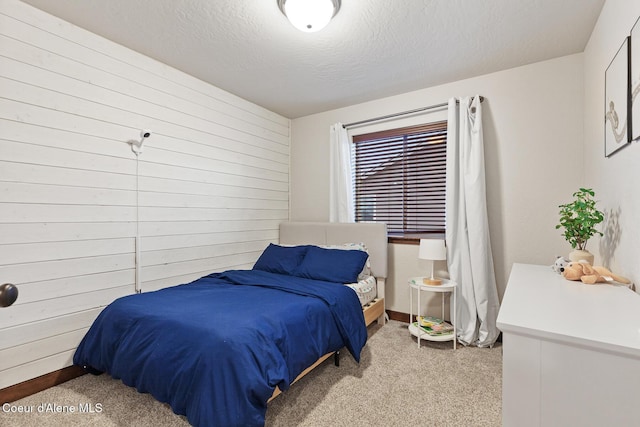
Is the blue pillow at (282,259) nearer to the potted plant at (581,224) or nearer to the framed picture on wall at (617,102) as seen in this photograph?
the potted plant at (581,224)

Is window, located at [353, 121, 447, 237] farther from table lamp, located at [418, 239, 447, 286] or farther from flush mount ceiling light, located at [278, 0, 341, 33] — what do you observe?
flush mount ceiling light, located at [278, 0, 341, 33]

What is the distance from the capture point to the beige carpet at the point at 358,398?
5.78 ft

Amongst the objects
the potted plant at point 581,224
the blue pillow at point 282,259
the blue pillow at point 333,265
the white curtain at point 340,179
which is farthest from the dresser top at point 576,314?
the white curtain at point 340,179

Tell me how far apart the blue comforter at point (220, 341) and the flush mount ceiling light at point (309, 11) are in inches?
72.4

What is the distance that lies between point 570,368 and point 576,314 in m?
0.27

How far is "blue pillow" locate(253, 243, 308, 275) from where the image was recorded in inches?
125

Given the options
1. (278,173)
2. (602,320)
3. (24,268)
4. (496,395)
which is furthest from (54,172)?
(496,395)

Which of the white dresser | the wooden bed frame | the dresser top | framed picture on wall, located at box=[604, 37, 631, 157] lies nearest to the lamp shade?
the wooden bed frame

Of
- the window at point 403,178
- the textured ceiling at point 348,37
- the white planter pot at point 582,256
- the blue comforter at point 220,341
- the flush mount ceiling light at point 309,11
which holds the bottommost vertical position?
the blue comforter at point 220,341

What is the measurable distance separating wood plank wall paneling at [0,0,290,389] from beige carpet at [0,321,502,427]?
0.41m

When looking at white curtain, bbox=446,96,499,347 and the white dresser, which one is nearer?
the white dresser

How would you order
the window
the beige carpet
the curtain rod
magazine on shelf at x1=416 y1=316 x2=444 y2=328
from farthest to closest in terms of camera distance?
the window
the curtain rod
magazine on shelf at x1=416 y1=316 x2=444 y2=328
the beige carpet

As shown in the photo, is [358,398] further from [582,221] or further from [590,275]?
[582,221]

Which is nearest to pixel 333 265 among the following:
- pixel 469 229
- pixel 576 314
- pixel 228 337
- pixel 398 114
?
pixel 469 229
